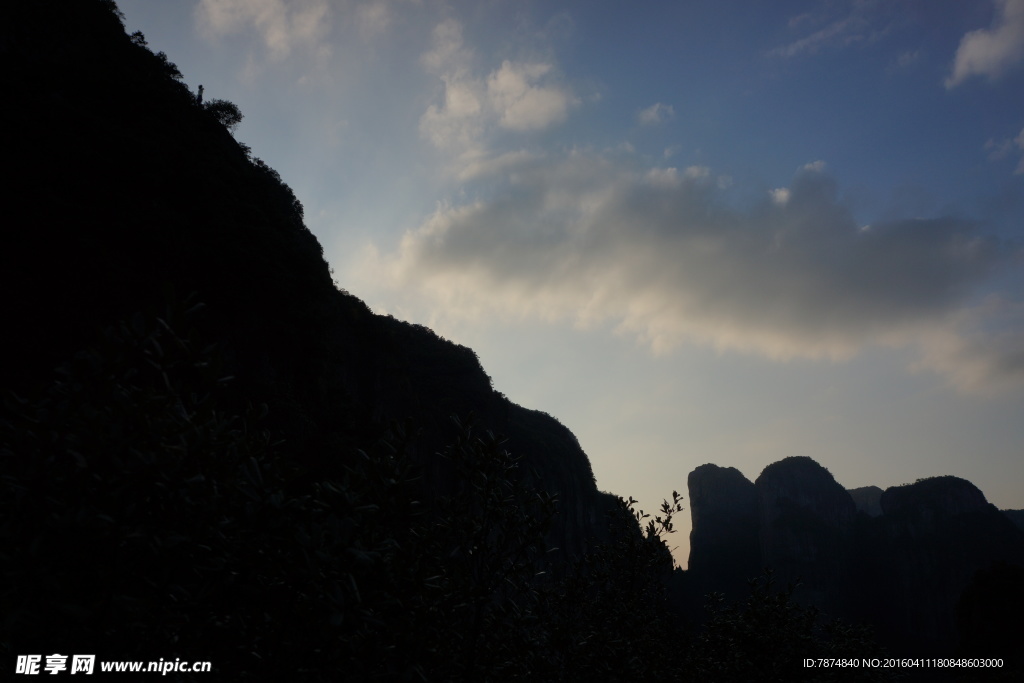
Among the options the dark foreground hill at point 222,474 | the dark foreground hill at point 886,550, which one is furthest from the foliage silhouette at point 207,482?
the dark foreground hill at point 886,550

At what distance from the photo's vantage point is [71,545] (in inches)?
204

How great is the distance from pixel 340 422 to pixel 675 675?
947 inches

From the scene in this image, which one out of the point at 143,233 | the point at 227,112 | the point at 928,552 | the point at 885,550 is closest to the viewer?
the point at 143,233

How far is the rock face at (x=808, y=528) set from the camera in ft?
587

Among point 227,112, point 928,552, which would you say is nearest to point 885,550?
point 928,552

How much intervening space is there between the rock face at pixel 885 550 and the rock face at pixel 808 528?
0.98 feet

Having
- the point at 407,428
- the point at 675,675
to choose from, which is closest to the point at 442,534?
the point at 407,428

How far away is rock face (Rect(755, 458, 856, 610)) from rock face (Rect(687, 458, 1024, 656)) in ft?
0.98

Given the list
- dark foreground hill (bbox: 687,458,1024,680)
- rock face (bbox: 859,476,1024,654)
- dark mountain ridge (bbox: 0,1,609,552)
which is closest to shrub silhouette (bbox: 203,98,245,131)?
dark mountain ridge (bbox: 0,1,609,552)

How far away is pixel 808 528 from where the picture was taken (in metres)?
185

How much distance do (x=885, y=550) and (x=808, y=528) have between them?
2136 centimetres

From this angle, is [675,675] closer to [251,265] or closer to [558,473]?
[251,265]

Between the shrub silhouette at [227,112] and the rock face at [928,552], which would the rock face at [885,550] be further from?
the shrub silhouette at [227,112]

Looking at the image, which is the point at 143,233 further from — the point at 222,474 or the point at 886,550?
the point at 886,550
